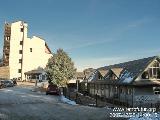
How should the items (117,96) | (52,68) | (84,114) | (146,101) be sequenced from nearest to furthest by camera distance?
(84,114)
(146,101)
(117,96)
(52,68)

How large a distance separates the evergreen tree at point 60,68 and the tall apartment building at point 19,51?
29.0 meters

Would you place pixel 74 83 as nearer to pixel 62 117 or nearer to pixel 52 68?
pixel 52 68

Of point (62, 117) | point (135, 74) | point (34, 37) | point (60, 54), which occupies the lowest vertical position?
point (62, 117)

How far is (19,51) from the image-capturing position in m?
98.0

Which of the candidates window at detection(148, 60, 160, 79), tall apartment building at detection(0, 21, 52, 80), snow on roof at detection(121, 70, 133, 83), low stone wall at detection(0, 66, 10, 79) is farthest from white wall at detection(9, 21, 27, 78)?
window at detection(148, 60, 160, 79)

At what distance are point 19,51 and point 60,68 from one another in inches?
1280

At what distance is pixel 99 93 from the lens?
63.6 m

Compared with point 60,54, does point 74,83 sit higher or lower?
lower

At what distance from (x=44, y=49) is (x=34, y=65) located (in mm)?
5921

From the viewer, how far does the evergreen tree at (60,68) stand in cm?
6775

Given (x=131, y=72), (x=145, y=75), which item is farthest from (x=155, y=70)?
(x=131, y=72)

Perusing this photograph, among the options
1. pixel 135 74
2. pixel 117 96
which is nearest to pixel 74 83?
pixel 117 96

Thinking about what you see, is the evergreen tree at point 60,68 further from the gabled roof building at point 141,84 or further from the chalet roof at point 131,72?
the gabled roof building at point 141,84

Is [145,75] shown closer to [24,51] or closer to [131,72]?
[131,72]
